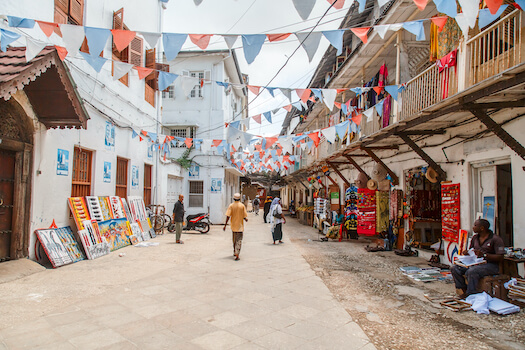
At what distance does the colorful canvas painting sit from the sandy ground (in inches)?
227

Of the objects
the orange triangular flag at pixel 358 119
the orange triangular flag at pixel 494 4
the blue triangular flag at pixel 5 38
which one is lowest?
the orange triangular flag at pixel 358 119

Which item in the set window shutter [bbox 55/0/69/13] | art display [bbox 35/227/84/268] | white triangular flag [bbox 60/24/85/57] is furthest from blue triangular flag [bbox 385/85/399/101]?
art display [bbox 35/227/84/268]

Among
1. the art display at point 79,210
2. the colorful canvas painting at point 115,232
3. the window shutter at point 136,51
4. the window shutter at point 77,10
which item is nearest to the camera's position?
the window shutter at point 77,10

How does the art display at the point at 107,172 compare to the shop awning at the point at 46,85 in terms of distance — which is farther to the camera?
the art display at the point at 107,172

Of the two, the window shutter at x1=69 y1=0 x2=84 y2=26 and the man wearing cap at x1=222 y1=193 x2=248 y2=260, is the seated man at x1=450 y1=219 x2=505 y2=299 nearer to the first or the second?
the man wearing cap at x1=222 y1=193 x2=248 y2=260

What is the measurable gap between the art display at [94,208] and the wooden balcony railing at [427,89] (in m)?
8.22

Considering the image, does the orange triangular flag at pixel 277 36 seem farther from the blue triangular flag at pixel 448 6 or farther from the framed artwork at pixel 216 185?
the framed artwork at pixel 216 185

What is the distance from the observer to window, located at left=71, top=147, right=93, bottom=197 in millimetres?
8848

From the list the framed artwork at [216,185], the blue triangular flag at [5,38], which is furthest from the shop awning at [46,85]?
the framed artwork at [216,185]

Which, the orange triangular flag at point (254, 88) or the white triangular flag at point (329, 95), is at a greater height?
the orange triangular flag at point (254, 88)

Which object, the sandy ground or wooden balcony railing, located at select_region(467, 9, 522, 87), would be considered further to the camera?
wooden balcony railing, located at select_region(467, 9, 522, 87)

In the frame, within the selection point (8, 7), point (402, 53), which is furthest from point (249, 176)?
point (8, 7)

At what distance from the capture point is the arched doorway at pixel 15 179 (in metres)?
6.53

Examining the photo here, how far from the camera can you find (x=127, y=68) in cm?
722
